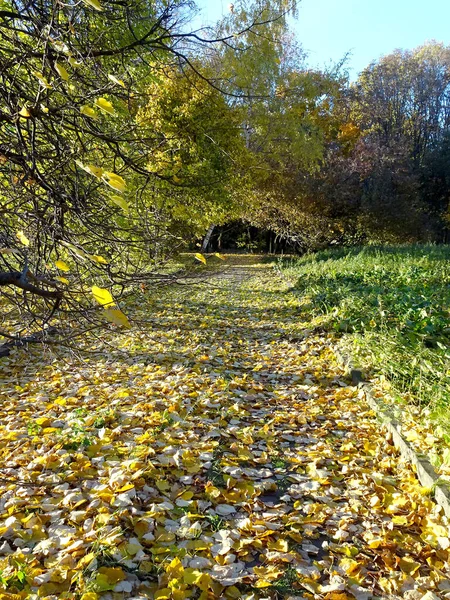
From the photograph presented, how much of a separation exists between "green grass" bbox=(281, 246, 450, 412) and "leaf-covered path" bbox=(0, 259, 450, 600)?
484 mm

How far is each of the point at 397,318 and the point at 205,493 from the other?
3.44 metres

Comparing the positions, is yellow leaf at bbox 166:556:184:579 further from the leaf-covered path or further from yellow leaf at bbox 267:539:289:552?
yellow leaf at bbox 267:539:289:552

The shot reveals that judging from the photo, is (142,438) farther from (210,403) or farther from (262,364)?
(262,364)

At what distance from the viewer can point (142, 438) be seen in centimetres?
305

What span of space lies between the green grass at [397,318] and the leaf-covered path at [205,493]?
0.48 metres

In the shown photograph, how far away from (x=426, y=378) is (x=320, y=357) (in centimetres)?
166

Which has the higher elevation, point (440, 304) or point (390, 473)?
point (440, 304)

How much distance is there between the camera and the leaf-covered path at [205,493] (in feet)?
6.20

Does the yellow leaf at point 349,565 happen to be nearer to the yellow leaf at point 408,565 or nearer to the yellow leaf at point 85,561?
the yellow leaf at point 408,565

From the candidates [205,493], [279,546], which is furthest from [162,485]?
[279,546]

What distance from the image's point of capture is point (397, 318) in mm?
5059

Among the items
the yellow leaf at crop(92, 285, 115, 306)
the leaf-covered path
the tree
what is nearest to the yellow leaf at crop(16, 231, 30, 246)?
the tree

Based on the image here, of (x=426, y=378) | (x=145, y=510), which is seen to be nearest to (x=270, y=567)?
(x=145, y=510)

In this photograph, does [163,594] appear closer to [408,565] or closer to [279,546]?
[279,546]
